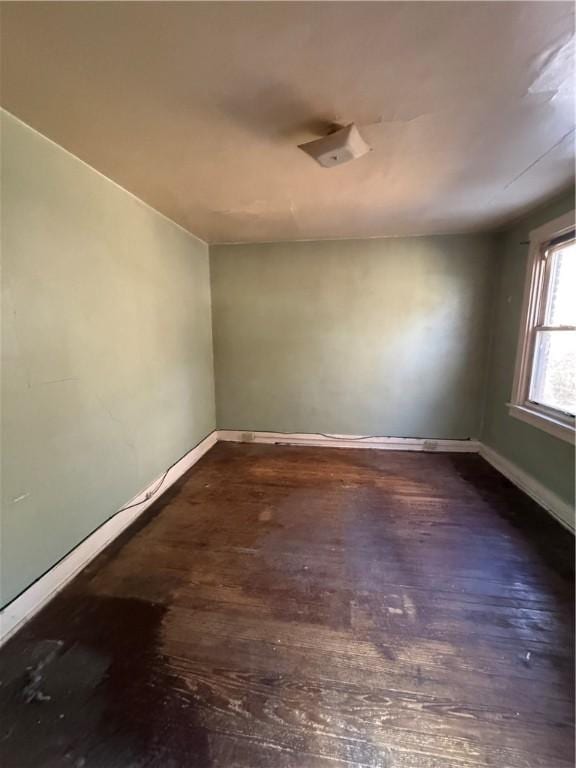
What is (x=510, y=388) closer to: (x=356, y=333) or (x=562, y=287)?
(x=562, y=287)

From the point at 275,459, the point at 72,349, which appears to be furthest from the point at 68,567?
the point at 275,459

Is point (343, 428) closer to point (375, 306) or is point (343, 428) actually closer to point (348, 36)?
point (375, 306)

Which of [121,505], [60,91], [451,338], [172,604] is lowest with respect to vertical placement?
[172,604]

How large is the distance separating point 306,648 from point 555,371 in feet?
8.89

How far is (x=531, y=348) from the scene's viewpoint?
2842 mm

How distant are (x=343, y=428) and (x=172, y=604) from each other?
102 inches

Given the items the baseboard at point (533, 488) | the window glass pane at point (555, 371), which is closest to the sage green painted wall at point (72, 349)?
the baseboard at point (533, 488)

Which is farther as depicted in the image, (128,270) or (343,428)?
(343,428)

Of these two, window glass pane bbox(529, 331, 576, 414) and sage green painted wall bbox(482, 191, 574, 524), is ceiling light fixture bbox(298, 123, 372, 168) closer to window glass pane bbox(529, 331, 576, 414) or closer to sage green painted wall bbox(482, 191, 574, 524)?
sage green painted wall bbox(482, 191, 574, 524)

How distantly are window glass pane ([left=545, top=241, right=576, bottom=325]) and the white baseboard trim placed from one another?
3512mm

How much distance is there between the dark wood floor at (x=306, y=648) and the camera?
110 cm

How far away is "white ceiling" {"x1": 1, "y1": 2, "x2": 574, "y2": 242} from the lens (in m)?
1.00

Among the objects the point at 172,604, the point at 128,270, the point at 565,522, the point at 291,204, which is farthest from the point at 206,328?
→ the point at 565,522

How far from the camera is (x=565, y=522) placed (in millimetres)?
2273
